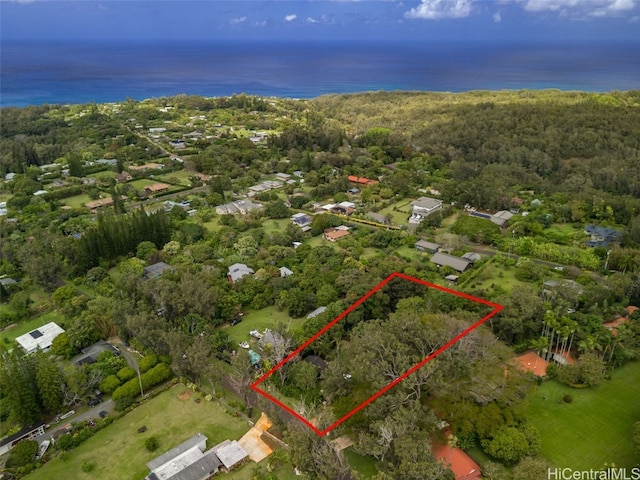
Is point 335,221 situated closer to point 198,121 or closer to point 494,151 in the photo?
point 494,151

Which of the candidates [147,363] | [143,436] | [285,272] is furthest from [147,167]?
[143,436]

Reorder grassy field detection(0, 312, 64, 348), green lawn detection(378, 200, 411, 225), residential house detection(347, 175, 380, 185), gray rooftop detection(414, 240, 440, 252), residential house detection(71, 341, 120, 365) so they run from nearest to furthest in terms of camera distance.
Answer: residential house detection(71, 341, 120, 365)
grassy field detection(0, 312, 64, 348)
gray rooftop detection(414, 240, 440, 252)
green lawn detection(378, 200, 411, 225)
residential house detection(347, 175, 380, 185)

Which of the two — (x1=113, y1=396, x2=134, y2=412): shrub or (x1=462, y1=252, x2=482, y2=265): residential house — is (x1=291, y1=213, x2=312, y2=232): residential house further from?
(x1=113, y1=396, x2=134, y2=412): shrub

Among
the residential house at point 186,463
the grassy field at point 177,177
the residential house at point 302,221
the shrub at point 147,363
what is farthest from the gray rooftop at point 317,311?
the grassy field at point 177,177

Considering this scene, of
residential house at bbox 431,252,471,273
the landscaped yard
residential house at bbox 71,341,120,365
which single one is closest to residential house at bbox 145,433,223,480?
residential house at bbox 71,341,120,365

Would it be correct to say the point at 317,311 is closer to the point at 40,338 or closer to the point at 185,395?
the point at 185,395

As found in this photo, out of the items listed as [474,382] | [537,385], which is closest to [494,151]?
[537,385]
